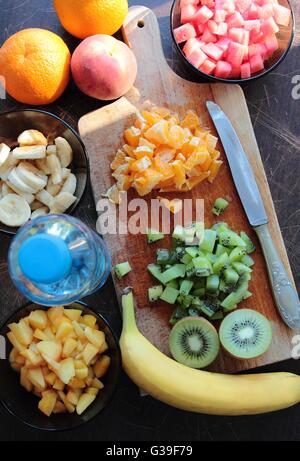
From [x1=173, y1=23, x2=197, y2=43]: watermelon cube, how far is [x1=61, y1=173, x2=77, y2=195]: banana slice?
566mm

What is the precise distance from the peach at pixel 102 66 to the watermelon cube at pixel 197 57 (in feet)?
0.63

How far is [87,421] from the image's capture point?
1816mm

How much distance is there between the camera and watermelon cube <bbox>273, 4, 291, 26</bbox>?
1.93m

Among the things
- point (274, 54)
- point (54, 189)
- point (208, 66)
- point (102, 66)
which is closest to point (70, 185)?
point (54, 189)

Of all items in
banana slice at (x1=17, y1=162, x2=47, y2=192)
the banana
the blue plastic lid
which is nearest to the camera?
the blue plastic lid

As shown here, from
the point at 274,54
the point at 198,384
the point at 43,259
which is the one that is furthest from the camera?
the point at 274,54

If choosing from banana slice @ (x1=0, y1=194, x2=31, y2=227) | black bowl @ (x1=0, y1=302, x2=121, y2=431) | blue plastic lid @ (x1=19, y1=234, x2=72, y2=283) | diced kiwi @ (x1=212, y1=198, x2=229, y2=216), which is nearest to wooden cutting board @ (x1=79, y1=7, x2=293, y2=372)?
diced kiwi @ (x1=212, y1=198, x2=229, y2=216)

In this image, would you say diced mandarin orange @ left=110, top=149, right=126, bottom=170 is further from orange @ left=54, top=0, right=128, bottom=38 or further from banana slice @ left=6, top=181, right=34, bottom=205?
orange @ left=54, top=0, right=128, bottom=38

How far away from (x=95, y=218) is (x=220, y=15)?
30.3 inches

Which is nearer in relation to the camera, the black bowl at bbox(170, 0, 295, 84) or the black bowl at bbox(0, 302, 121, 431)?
the black bowl at bbox(0, 302, 121, 431)

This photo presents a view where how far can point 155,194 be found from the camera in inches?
76.9

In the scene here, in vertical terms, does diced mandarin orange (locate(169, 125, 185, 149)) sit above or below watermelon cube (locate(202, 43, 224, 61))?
below

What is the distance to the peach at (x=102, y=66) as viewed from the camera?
5.98 feet

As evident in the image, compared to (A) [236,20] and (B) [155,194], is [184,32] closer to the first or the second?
(A) [236,20]
